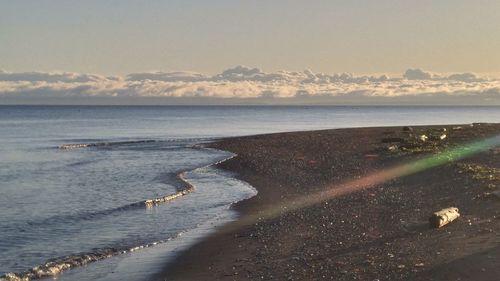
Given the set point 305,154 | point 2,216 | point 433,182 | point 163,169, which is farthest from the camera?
point 305,154

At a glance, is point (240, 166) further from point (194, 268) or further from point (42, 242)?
point (194, 268)

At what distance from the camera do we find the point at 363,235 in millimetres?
18266

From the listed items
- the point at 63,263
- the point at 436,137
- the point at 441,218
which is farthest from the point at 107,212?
the point at 436,137

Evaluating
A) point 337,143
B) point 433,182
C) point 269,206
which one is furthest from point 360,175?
point 337,143

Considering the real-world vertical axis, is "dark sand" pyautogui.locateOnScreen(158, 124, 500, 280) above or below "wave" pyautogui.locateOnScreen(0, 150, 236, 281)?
above

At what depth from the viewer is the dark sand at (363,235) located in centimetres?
1445

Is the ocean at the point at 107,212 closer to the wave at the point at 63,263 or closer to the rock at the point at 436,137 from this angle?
the wave at the point at 63,263

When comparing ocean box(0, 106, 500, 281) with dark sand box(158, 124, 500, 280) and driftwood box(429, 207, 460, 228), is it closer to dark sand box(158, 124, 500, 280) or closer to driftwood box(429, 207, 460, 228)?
dark sand box(158, 124, 500, 280)

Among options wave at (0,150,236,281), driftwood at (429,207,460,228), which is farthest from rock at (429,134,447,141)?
wave at (0,150,236,281)

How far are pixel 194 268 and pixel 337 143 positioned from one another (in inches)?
1668

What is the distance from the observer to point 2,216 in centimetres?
2498

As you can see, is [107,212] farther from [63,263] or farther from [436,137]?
[436,137]

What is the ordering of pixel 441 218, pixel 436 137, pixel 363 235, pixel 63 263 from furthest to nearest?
pixel 436 137 → pixel 441 218 → pixel 363 235 → pixel 63 263

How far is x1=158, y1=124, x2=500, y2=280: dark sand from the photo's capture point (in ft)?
47.4
